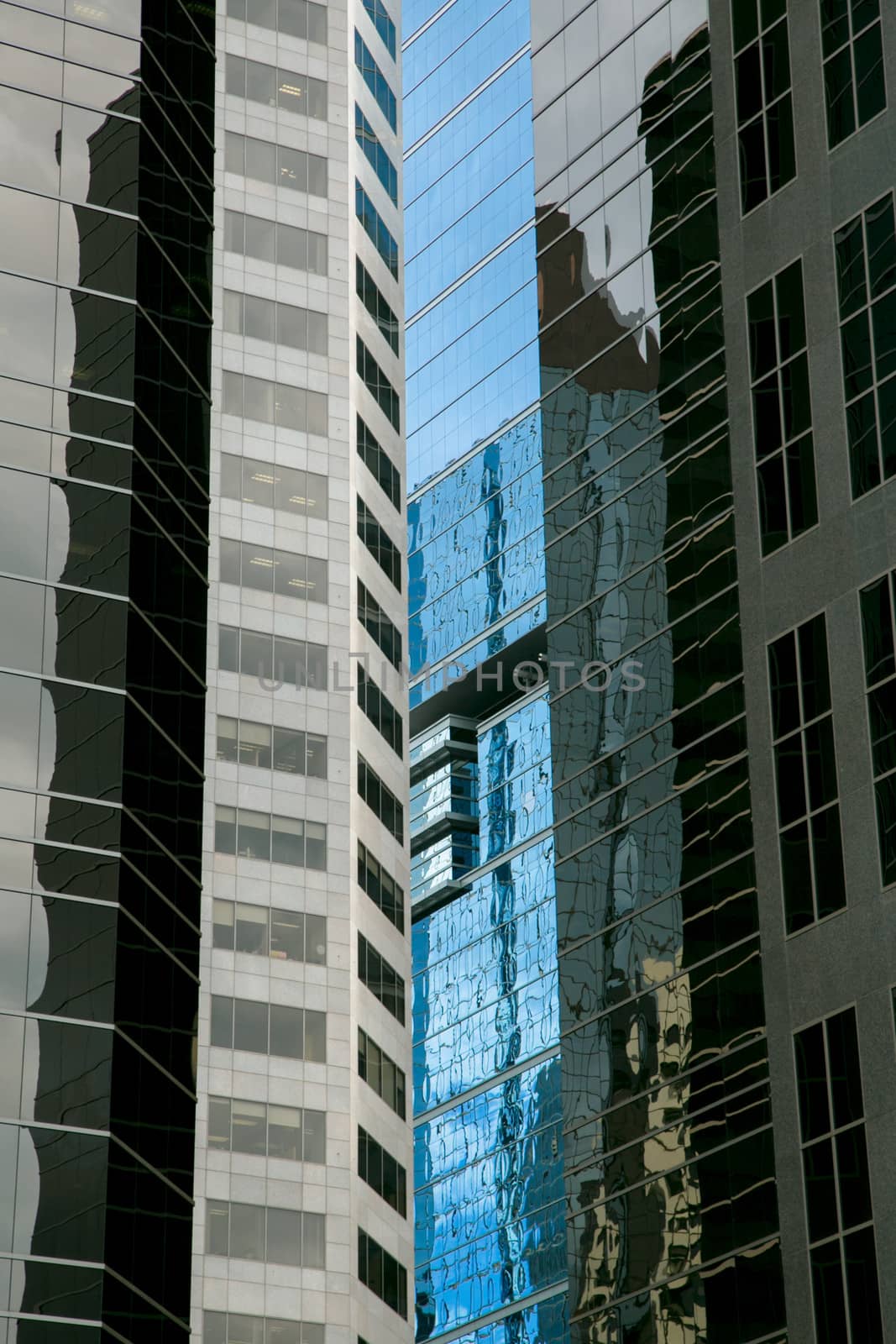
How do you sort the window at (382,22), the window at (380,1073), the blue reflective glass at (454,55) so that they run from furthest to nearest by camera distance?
the blue reflective glass at (454,55) → the window at (382,22) → the window at (380,1073)

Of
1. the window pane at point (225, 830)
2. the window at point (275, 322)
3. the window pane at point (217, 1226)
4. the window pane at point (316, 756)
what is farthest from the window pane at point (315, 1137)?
the window at point (275, 322)

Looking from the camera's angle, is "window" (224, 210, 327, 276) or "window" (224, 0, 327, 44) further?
"window" (224, 0, 327, 44)

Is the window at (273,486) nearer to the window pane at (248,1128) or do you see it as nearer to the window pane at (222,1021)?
the window pane at (222,1021)

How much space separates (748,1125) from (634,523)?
31035mm

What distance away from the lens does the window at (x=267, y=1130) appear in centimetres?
9569

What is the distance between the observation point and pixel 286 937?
101 meters

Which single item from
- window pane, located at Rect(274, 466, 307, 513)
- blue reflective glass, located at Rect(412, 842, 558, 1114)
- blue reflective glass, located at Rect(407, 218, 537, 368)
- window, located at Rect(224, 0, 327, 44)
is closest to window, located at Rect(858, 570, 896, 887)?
window pane, located at Rect(274, 466, 307, 513)

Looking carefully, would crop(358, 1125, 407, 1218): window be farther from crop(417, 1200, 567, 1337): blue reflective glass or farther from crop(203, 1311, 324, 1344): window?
crop(417, 1200, 567, 1337): blue reflective glass

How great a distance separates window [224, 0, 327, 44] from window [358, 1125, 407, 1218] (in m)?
52.0

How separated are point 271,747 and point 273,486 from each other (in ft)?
41.2

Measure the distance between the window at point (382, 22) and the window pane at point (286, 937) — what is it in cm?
4858

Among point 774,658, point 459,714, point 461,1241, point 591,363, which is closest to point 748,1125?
point 774,658

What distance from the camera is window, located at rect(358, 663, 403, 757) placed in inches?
4252

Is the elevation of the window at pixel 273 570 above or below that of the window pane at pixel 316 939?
above
